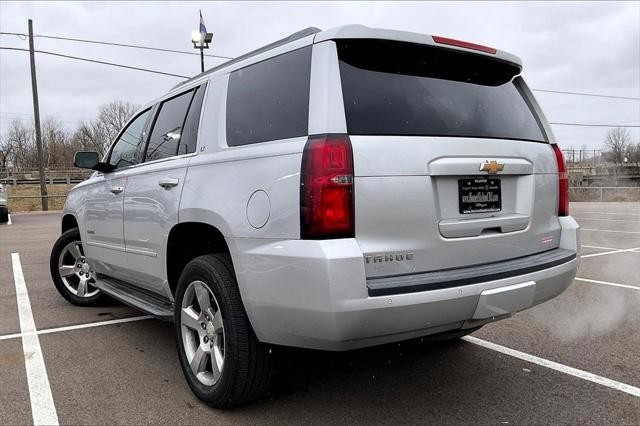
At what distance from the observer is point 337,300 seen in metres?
2.19

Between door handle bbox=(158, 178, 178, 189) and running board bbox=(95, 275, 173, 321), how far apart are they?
32.8 inches

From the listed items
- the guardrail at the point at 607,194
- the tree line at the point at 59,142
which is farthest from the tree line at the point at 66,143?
the guardrail at the point at 607,194

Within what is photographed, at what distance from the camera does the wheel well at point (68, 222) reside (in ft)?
17.5

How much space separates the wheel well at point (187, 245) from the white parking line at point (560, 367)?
216cm

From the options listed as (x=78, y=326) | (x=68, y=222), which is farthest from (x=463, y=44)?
(x=68, y=222)

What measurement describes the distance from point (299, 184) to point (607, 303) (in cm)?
426

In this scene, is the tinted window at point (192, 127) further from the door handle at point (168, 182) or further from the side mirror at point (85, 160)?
the side mirror at point (85, 160)

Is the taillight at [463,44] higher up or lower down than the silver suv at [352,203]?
higher up

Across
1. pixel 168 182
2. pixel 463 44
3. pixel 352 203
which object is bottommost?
pixel 352 203

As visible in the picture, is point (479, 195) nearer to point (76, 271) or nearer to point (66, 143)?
point (76, 271)

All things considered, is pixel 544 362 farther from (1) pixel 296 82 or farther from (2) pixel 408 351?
(1) pixel 296 82

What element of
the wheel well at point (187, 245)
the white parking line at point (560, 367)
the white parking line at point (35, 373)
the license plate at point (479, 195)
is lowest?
the white parking line at point (560, 367)

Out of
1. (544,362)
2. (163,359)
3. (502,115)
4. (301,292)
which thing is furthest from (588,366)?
(163,359)

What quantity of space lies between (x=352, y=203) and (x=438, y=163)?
52 centimetres
